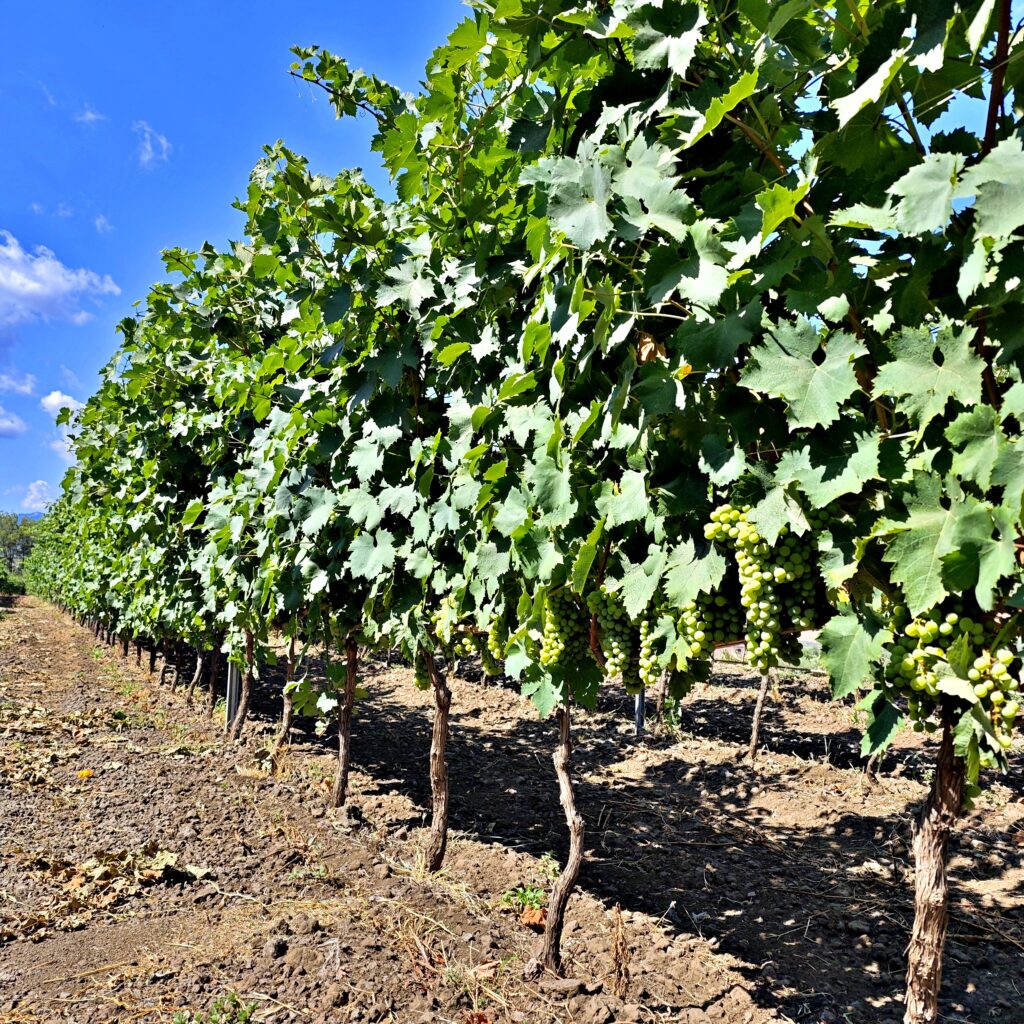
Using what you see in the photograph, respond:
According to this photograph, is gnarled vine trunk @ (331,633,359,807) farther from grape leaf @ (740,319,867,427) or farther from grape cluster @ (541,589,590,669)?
grape leaf @ (740,319,867,427)

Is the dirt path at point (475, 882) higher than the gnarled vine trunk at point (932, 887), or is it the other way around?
the gnarled vine trunk at point (932, 887)

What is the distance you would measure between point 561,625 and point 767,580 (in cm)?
115

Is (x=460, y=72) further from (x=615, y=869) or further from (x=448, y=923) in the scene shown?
(x=615, y=869)

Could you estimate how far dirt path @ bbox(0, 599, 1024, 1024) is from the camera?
3.52 metres

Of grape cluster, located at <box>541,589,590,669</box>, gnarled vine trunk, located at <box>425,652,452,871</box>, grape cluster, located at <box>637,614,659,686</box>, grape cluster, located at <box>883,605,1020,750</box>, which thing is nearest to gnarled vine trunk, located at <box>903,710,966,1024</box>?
grape cluster, located at <box>883,605,1020,750</box>

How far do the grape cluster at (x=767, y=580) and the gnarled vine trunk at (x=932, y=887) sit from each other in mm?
454

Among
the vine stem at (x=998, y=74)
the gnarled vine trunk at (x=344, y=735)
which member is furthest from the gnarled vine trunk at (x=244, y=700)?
the vine stem at (x=998, y=74)

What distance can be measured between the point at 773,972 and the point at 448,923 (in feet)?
A: 5.56

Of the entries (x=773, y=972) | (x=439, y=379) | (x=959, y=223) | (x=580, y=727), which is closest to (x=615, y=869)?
(x=773, y=972)

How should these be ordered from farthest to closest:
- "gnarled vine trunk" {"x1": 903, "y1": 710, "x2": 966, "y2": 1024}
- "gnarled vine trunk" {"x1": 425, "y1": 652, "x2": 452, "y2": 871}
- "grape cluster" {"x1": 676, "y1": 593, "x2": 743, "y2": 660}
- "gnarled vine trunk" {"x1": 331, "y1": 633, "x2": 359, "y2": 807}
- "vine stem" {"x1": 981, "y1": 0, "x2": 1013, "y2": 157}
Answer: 1. "gnarled vine trunk" {"x1": 331, "y1": 633, "x2": 359, "y2": 807}
2. "gnarled vine trunk" {"x1": 425, "y1": 652, "x2": 452, "y2": 871}
3. "grape cluster" {"x1": 676, "y1": 593, "x2": 743, "y2": 660}
4. "gnarled vine trunk" {"x1": 903, "y1": 710, "x2": 966, "y2": 1024}
5. "vine stem" {"x1": 981, "y1": 0, "x2": 1013, "y2": 157}

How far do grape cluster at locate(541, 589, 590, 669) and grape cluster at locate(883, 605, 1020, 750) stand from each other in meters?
1.32

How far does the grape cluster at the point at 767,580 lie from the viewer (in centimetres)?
190

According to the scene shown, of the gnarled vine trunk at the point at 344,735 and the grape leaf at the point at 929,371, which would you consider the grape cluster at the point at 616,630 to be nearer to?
the grape leaf at the point at 929,371

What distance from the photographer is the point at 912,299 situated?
164cm
